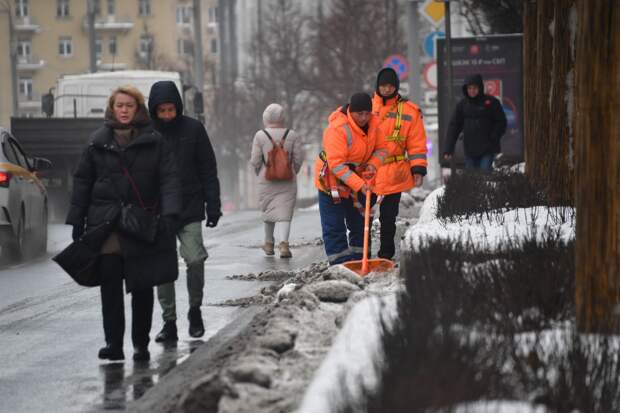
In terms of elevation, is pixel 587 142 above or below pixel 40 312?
above

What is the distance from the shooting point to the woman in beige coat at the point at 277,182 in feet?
56.2

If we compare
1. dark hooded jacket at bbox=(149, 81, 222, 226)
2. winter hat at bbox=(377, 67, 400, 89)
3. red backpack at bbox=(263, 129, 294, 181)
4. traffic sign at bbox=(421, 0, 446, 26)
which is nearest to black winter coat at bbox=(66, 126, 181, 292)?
dark hooded jacket at bbox=(149, 81, 222, 226)

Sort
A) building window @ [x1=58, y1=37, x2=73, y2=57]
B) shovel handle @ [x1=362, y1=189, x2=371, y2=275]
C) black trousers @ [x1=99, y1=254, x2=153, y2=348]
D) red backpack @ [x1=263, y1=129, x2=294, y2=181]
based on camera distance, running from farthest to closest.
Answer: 1. building window @ [x1=58, y1=37, x2=73, y2=57]
2. red backpack @ [x1=263, y1=129, x2=294, y2=181]
3. shovel handle @ [x1=362, y1=189, x2=371, y2=275]
4. black trousers @ [x1=99, y1=254, x2=153, y2=348]

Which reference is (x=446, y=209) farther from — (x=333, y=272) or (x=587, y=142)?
(x=587, y=142)

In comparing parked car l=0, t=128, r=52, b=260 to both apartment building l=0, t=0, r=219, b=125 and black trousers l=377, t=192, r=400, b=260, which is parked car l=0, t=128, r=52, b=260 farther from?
apartment building l=0, t=0, r=219, b=125

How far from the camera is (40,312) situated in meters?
12.2

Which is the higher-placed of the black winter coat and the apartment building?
the apartment building

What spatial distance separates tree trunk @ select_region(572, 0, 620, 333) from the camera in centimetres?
702

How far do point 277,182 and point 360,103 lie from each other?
5599mm

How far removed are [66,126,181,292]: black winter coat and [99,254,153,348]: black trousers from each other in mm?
85

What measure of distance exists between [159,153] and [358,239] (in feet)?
12.5

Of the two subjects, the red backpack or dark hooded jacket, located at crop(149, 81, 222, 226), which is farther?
the red backpack

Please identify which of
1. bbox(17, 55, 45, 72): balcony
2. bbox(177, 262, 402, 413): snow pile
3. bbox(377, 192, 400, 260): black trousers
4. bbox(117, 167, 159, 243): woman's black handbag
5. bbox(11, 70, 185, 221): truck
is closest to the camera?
bbox(177, 262, 402, 413): snow pile

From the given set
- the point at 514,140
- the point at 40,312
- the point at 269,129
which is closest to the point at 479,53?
the point at 514,140
